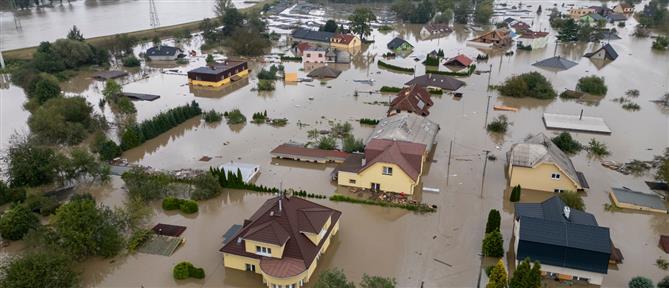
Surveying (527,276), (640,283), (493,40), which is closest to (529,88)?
(493,40)

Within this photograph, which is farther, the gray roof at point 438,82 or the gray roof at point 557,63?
the gray roof at point 557,63

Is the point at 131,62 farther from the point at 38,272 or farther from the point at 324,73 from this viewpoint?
the point at 38,272

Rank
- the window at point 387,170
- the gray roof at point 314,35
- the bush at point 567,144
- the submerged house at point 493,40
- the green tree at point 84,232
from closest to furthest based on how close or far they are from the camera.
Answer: the green tree at point 84,232 → the window at point 387,170 → the bush at point 567,144 → the submerged house at point 493,40 → the gray roof at point 314,35

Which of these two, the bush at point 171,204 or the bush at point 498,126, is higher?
the bush at point 498,126

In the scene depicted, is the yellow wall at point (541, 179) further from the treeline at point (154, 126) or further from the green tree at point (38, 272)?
the treeline at point (154, 126)

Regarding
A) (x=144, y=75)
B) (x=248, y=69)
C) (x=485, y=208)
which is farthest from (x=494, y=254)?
(x=144, y=75)

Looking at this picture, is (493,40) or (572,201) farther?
(493,40)

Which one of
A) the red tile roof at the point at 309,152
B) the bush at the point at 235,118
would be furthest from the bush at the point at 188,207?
the bush at the point at 235,118
